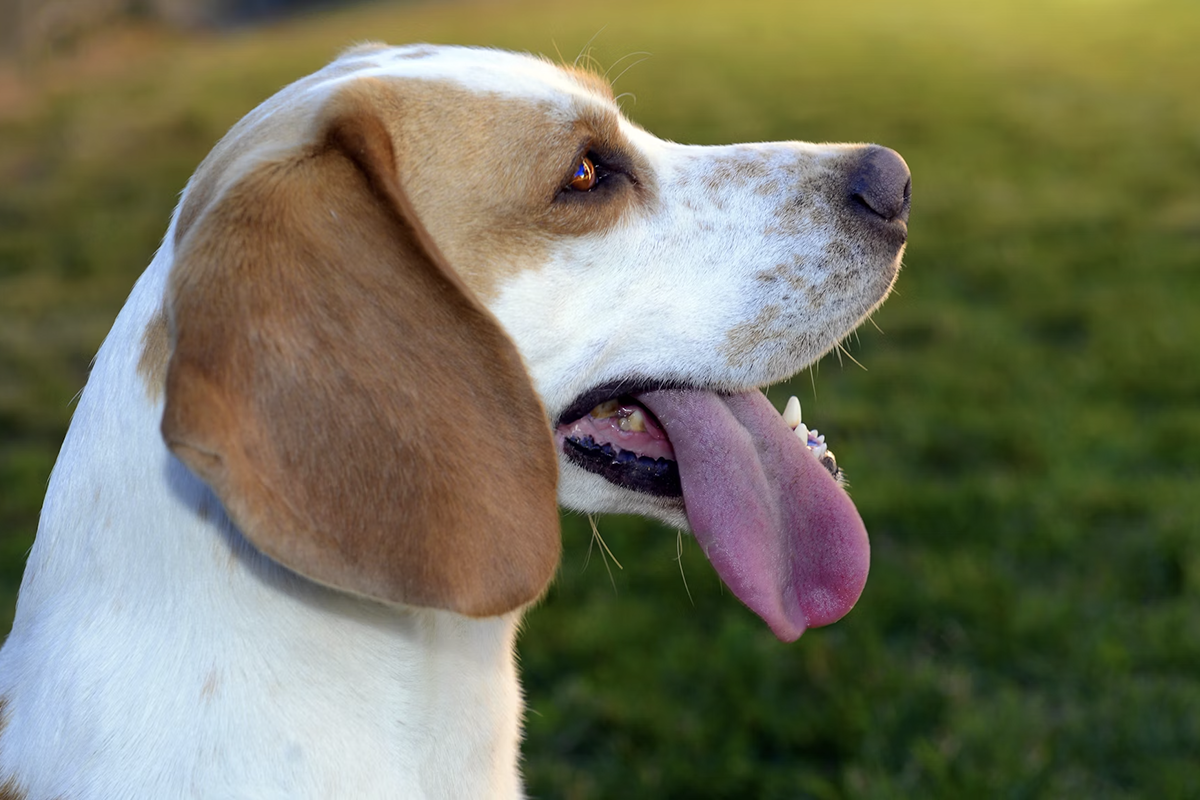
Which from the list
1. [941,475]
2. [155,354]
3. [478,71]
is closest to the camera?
[155,354]

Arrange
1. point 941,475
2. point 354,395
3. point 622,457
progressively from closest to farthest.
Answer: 1. point 354,395
2. point 622,457
3. point 941,475

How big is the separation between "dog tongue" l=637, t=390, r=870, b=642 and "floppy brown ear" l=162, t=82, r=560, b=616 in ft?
1.85

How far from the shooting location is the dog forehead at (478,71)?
7.64 feet

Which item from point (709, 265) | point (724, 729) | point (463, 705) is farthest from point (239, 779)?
point (724, 729)

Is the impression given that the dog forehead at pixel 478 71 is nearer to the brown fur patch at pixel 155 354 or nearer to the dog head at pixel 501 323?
the dog head at pixel 501 323

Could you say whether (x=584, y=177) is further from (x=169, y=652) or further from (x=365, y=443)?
(x=169, y=652)

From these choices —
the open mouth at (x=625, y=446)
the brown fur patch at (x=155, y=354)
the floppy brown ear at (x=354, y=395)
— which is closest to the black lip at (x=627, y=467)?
the open mouth at (x=625, y=446)

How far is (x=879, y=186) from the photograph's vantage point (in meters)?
2.74

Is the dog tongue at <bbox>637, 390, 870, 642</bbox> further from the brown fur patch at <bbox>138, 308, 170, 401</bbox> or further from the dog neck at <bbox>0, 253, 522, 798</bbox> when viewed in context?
the brown fur patch at <bbox>138, 308, 170, 401</bbox>

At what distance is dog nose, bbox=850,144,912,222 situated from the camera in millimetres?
2732

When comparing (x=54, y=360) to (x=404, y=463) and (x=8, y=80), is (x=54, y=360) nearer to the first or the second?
(x=404, y=463)

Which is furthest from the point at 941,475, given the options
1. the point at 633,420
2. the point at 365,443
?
the point at 365,443

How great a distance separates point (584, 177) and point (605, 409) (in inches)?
18.0

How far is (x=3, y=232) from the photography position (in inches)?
359
